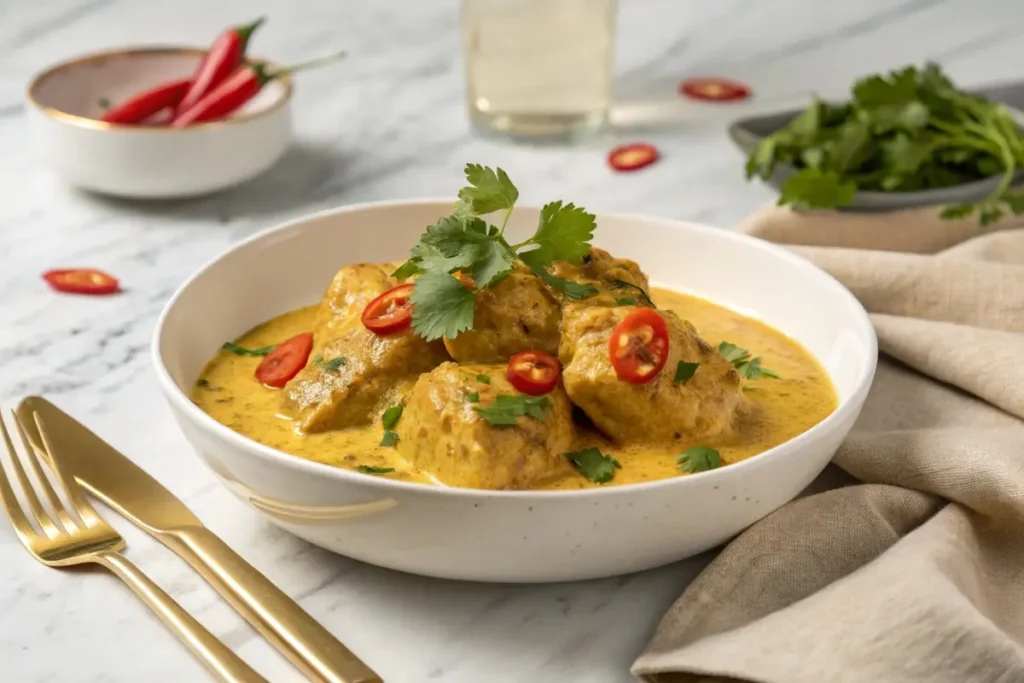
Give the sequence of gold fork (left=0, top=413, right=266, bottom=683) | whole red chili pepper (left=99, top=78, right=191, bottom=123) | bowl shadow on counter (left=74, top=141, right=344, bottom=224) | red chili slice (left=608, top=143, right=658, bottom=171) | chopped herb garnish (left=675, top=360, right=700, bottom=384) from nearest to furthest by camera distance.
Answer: gold fork (left=0, top=413, right=266, bottom=683)
chopped herb garnish (left=675, top=360, right=700, bottom=384)
bowl shadow on counter (left=74, top=141, right=344, bottom=224)
whole red chili pepper (left=99, top=78, right=191, bottom=123)
red chili slice (left=608, top=143, right=658, bottom=171)

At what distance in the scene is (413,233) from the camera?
380 cm

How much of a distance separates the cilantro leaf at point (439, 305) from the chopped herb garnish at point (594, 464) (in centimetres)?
35

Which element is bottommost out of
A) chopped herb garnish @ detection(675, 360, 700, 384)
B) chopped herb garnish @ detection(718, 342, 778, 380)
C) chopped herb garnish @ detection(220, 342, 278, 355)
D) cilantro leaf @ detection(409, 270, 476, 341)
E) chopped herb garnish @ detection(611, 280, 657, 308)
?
chopped herb garnish @ detection(718, 342, 778, 380)

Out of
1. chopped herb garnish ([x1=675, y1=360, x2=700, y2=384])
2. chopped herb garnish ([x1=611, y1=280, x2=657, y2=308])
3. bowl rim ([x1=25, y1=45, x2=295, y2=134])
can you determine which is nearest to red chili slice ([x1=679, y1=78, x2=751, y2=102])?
bowl rim ([x1=25, y1=45, x2=295, y2=134])

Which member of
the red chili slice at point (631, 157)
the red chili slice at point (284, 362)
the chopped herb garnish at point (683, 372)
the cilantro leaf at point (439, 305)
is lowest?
the red chili slice at point (631, 157)

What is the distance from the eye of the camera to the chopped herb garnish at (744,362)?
320 centimetres

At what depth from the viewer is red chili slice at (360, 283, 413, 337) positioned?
2.95 meters

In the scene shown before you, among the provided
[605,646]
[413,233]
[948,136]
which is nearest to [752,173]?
Answer: [948,136]

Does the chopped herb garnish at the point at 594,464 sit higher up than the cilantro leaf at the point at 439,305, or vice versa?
the cilantro leaf at the point at 439,305

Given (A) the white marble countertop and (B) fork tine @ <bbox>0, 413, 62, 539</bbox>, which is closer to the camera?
(A) the white marble countertop

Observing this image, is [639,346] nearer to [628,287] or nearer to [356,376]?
[628,287]

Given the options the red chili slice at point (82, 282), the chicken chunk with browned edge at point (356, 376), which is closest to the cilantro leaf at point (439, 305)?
→ the chicken chunk with browned edge at point (356, 376)

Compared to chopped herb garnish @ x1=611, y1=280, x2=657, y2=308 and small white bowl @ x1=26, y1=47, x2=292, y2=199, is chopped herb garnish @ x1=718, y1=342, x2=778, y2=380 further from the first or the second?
small white bowl @ x1=26, y1=47, x2=292, y2=199

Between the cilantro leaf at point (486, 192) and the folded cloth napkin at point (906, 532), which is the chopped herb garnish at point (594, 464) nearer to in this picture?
the folded cloth napkin at point (906, 532)
